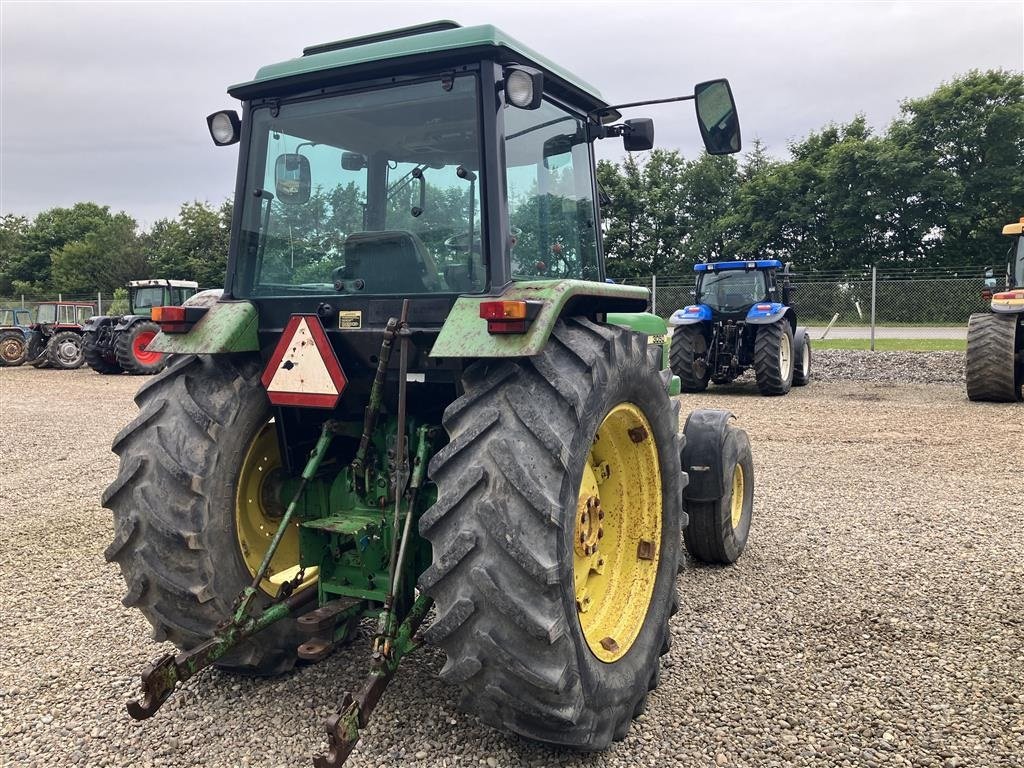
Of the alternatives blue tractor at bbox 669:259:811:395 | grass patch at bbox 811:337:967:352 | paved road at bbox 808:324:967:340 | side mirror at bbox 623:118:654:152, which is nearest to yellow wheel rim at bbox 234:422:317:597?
side mirror at bbox 623:118:654:152

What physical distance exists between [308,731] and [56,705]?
3.51 ft

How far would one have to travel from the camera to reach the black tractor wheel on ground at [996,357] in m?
10.9

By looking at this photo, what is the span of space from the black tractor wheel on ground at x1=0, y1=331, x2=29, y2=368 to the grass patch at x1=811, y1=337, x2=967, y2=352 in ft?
66.7

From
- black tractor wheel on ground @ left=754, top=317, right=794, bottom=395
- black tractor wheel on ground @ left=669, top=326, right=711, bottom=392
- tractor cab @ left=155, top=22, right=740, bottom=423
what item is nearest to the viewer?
tractor cab @ left=155, top=22, right=740, bottom=423

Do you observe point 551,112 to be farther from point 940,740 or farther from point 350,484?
point 940,740

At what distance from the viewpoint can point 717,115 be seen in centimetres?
330

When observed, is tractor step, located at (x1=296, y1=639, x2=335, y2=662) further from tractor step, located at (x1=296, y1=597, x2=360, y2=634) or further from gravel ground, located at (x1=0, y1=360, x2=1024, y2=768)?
gravel ground, located at (x1=0, y1=360, x2=1024, y2=768)

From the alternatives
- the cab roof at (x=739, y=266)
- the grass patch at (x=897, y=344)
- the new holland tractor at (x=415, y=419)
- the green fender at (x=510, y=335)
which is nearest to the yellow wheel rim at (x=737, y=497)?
the new holland tractor at (x=415, y=419)

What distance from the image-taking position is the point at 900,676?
10.7ft

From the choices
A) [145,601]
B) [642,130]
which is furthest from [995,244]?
[145,601]

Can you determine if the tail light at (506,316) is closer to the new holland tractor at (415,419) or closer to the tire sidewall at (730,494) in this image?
the new holland tractor at (415,419)

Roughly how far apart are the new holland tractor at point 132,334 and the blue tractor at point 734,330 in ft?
36.0

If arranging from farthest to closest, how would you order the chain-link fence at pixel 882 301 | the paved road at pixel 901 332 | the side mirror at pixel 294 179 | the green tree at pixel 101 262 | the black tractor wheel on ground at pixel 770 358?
the green tree at pixel 101 262, the chain-link fence at pixel 882 301, the paved road at pixel 901 332, the black tractor wheel on ground at pixel 770 358, the side mirror at pixel 294 179

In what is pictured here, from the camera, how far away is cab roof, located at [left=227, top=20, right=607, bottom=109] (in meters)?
2.84
